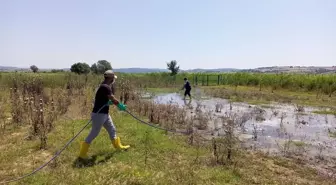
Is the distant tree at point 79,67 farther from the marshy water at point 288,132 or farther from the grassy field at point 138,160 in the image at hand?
the grassy field at point 138,160

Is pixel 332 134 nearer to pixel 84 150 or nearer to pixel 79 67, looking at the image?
pixel 84 150

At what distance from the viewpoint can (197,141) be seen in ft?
25.7

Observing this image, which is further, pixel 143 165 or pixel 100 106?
pixel 100 106

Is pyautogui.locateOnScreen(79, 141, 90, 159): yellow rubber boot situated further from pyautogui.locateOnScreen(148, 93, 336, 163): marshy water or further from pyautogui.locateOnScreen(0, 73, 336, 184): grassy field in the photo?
pyautogui.locateOnScreen(148, 93, 336, 163): marshy water

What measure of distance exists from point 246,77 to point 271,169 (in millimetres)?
29522

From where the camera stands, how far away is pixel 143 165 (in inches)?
223

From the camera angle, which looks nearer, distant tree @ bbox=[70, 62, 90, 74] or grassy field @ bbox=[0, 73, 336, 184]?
grassy field @ bbox=[0, 73, 336, 184]

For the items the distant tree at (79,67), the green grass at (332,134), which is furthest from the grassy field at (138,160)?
the distant tree at (79,67)

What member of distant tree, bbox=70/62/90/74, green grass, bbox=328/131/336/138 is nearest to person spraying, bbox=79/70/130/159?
green grass, bbox=328/131/336/138

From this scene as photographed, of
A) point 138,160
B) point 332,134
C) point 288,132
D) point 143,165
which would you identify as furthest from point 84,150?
point 332,134

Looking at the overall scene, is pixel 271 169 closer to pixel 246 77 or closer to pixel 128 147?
pixel 128 147

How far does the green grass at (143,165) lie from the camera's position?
5020 mm

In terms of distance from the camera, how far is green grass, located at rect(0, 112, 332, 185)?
5.02 metres

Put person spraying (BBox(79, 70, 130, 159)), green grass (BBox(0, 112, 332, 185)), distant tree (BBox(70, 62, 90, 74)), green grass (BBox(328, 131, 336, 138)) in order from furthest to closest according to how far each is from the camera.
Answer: distant tree (BBox(70, 62, 90, 74)) → green grass (BBox(328, 131, 336, 138)) → person spraying (BBox(79, 70, 130, 159)) → green grass (BBox(0, 112, 332, 185))
